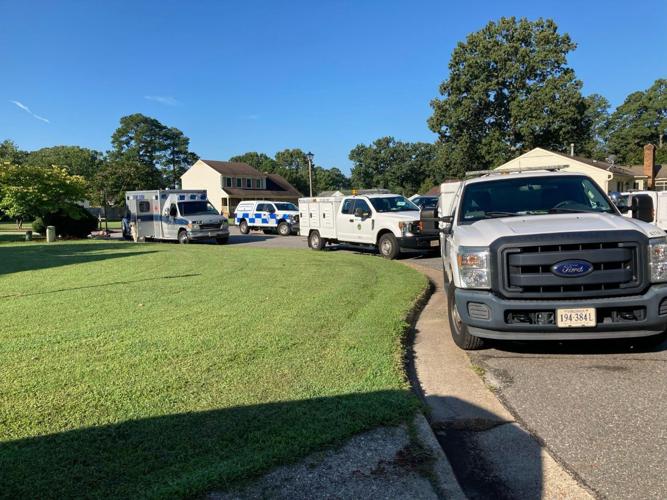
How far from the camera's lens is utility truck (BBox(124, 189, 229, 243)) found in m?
22.2

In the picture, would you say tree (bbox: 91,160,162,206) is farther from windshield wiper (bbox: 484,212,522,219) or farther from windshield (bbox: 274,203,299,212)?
windshield wiper (bbox: 484,212,522,219)

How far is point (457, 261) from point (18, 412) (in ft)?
12.9

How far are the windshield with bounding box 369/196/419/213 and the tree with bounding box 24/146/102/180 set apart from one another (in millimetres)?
80850

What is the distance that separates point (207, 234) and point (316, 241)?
20.3 feet

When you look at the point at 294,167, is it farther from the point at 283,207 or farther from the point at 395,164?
the point at 283,207

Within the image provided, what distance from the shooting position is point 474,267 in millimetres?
4922

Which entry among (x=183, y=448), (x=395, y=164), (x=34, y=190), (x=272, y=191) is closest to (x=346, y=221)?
(x=183, y=448)

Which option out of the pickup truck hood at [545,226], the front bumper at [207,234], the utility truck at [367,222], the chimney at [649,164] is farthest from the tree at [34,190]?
the chimney at [649,164]

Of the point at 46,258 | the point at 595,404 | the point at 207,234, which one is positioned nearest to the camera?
the point at 595,404

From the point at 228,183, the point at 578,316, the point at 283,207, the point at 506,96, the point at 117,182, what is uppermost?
the point at 506,96

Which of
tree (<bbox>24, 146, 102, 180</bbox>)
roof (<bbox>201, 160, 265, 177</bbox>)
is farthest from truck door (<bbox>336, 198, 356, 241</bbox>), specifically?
tree (<bbox>24, 146, 102, 180</bbox>)

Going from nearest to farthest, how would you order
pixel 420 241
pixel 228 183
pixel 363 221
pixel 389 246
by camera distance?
pixel 420 241, pixel 389 246, pixel 363 221, pixel 228 183

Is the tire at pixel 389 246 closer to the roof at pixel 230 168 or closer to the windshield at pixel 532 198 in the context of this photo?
the windshield at pixel 532 198

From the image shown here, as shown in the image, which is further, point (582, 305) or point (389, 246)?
point (389, 246)
